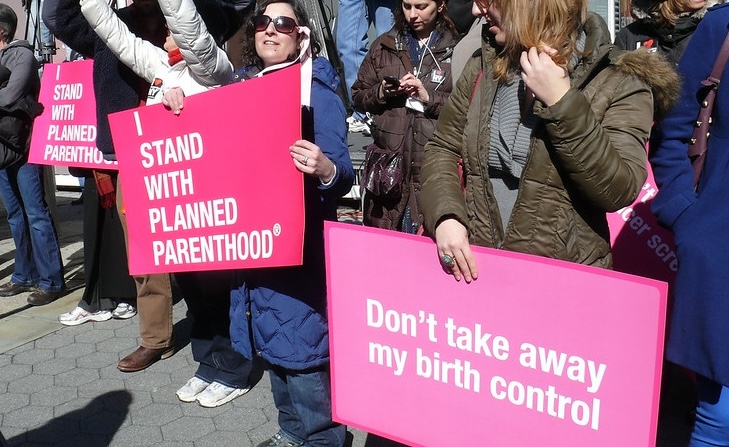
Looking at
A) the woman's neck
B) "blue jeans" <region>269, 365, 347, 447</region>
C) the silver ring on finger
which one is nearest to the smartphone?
the woman's neck

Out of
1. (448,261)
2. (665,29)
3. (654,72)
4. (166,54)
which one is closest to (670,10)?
(665,29)

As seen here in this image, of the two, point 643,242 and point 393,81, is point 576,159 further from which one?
point 393,81

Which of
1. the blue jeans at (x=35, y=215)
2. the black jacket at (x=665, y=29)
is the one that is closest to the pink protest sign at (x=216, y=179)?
A: the black jacket at (x=665, y=29)

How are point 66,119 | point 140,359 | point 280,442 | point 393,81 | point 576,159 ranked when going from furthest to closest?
point 66,119, point 140,359, point 393,81, point 280,442, point 576,159

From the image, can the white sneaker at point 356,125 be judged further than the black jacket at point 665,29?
Yes

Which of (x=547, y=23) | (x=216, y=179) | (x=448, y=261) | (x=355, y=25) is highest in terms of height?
(x=355, y=25)

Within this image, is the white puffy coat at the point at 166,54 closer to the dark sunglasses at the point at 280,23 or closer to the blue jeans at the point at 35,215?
the dark sunglasses at the point at 280,23

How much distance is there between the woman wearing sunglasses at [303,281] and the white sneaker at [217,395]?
85cm

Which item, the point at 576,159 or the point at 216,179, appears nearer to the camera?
the point at 576,159

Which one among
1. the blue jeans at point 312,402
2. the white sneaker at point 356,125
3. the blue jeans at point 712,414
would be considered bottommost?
the blue jeans at point 312,402

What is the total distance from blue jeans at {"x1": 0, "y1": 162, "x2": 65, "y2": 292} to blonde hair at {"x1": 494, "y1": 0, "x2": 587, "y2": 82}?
438 centimetres

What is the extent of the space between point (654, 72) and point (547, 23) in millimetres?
328

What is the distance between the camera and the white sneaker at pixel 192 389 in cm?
389

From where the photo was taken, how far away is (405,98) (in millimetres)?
4133
